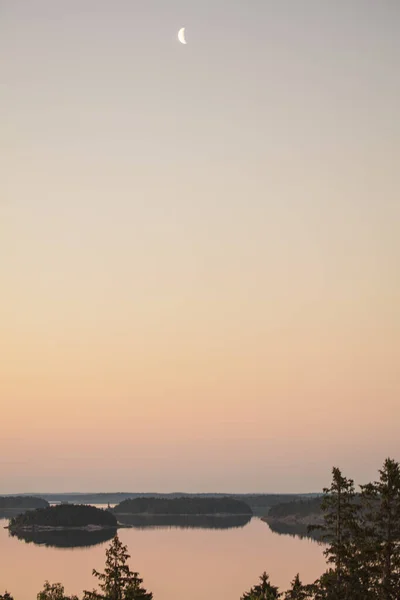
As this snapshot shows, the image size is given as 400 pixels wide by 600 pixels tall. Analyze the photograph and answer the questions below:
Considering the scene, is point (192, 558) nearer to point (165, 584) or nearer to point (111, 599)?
point (165, 584)

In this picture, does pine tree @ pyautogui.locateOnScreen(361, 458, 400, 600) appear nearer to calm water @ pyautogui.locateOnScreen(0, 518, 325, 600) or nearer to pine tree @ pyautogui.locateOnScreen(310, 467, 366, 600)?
pine tree @ pyautogui.locateOnScreen(310, 467, 366, 600)

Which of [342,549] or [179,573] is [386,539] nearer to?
[342,549]

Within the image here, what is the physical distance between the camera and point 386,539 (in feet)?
129

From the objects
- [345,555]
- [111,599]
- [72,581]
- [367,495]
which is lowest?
[72,581]

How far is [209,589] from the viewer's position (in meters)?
142

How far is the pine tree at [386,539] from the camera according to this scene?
39.0 metres

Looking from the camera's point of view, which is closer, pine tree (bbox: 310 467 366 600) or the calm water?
pine tree (bbox: 310 467 366 600)

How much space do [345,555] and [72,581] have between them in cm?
12563

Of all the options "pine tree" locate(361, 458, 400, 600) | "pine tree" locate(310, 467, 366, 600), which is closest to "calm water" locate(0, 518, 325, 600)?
"pine tree" locate(310, 467, 366, 600)

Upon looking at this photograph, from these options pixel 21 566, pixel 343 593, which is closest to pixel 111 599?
pixel 343 593

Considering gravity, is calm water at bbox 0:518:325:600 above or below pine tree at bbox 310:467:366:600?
below

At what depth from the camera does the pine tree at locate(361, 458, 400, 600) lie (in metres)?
39.0

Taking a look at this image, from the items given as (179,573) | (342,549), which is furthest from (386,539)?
(179,573)

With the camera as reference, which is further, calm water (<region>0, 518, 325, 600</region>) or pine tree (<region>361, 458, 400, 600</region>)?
calm water (<region>0, 518, 325, 600</region>)
